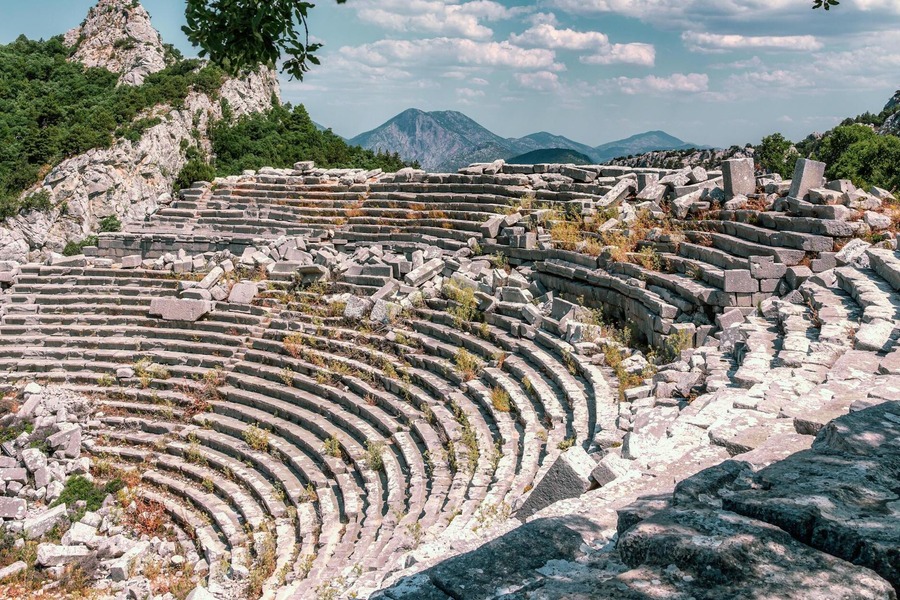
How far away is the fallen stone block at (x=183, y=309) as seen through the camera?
15711 millimetres

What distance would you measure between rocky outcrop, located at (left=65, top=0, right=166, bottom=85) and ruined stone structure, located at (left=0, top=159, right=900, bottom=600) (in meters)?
35.7

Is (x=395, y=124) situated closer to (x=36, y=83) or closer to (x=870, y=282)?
(x=36, y=83)

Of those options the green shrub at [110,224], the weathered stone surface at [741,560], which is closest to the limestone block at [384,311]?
the weathered stone surface at [741,560]

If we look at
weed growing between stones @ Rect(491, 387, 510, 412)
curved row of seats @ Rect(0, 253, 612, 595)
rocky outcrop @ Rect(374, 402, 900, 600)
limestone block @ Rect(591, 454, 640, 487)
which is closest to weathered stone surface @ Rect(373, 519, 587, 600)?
rocky outcrop @ Rect(374, 402, 900, 600)

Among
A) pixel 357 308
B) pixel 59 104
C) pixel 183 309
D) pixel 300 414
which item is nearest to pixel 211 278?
pixel 183 309

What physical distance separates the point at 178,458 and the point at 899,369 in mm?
10648

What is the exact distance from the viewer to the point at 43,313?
668 inches

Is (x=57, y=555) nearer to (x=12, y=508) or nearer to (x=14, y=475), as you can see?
(x=12, y=508)

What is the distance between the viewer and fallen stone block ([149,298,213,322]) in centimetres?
1571

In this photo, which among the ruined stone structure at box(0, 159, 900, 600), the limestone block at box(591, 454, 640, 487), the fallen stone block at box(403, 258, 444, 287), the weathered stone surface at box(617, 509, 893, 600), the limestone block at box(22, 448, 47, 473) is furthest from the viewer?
→ the fallen stone block at box(403, 258, 444, 287)

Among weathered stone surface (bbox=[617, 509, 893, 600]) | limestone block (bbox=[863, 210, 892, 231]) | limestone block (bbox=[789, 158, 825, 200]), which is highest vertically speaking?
limestone block (bbox=[789, 158, 825, 200])

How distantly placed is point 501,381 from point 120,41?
172 ft

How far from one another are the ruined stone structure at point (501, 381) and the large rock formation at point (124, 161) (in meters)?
20.3

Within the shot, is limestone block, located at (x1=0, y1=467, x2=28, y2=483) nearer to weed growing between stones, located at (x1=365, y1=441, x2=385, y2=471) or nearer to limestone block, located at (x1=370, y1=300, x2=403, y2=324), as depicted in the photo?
weed growing between stones, located at (x1=365, y1=441, x2=385, y2=471)
